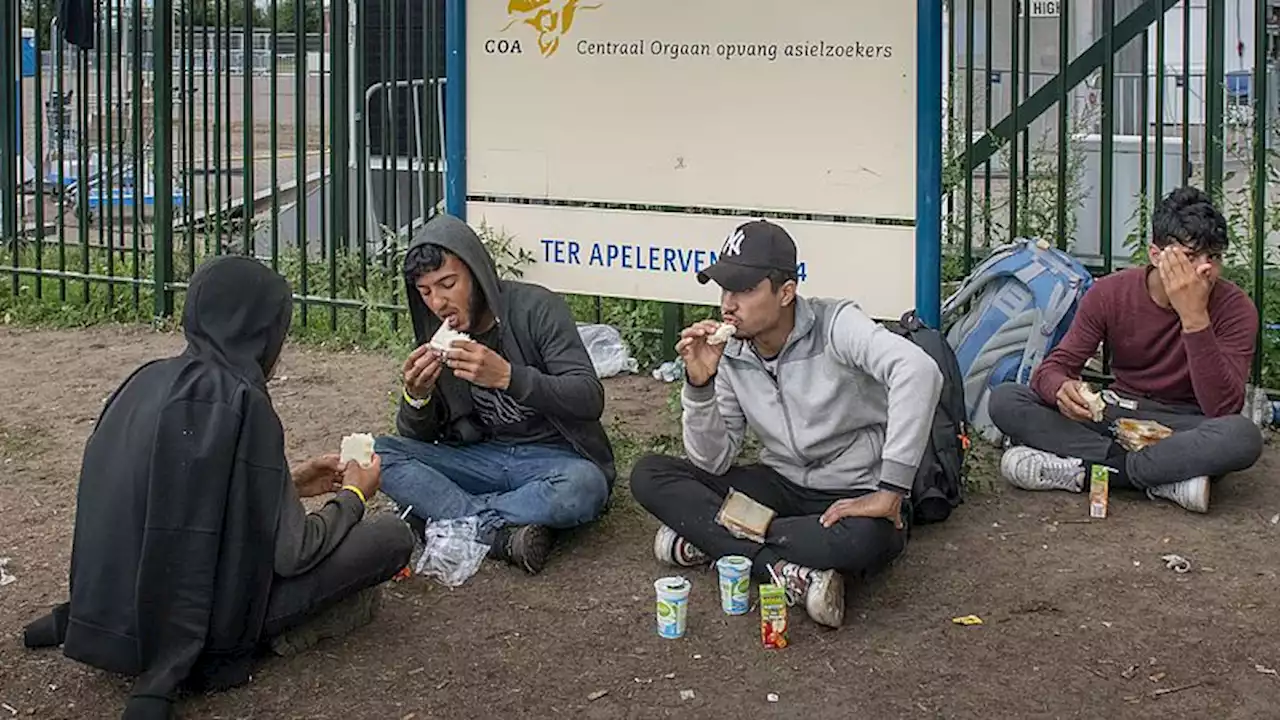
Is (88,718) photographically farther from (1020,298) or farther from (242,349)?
(1020,298)

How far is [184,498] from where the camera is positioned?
382 centimetres

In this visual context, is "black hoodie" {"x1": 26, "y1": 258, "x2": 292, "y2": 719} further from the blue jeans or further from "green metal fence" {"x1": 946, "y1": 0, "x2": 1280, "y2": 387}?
A: "green metal fence" {"x1": 946, "y1": 0, "x2": 1280, "y2": 387}

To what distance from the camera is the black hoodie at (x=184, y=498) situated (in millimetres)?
3820

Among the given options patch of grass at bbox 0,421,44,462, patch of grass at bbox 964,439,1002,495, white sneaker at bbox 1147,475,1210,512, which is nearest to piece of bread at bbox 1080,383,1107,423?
white sneaker at bbox 1147,475,1210,512

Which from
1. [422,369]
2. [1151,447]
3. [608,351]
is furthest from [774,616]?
[608,351]

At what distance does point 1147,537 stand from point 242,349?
120 inches

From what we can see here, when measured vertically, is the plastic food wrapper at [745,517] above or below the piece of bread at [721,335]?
below

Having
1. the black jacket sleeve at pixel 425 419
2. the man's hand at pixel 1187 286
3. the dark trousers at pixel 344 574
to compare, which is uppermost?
the man's hand at pixel 1187 286

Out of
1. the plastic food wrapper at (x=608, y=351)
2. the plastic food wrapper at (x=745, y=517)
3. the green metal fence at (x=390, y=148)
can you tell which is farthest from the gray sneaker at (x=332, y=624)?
the plastic food wrapper at (x=608, y=351)

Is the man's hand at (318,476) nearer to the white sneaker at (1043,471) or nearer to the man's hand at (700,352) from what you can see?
the man's hand at (700,352)

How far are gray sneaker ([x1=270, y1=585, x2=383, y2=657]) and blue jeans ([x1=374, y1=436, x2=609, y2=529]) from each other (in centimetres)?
57

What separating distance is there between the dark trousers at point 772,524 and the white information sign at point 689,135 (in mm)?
1233

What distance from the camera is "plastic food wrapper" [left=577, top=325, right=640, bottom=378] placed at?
781 centimetres

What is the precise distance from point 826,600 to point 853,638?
13 cm
